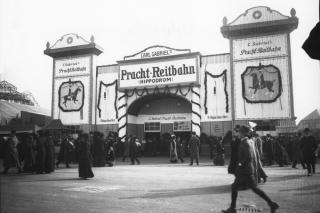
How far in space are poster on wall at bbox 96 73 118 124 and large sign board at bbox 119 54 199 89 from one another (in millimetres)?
1155

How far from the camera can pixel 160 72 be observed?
2670 centimetres

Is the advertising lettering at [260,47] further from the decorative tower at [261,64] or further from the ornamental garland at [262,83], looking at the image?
the ornamental garland at [262,83]

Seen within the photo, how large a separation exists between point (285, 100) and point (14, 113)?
94.9ft

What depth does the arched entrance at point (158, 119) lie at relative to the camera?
2755cm

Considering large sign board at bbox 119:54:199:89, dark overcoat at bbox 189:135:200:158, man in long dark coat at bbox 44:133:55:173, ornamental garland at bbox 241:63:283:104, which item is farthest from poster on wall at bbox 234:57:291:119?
man in long dark coat at bbox 44:133:55:173

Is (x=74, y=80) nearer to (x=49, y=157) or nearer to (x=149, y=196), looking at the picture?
(x=49, y=157)

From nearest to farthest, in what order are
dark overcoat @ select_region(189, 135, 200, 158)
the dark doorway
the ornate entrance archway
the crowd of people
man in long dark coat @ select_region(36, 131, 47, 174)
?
the crowd of people
man in long dark coat @ select_region(36, 131, 47, 174)
dark overcoat @ select_region(189, 135, 200, 158)
the ornate entrance archway
the dark doorway

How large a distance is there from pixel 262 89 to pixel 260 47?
3.07 m

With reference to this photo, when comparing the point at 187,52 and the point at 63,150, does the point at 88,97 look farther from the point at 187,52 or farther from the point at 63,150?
the point at 63,150

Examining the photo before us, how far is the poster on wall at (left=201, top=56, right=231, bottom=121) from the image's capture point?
25.2m

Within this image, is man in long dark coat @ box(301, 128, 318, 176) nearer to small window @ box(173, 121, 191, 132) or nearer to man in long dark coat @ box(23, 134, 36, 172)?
man in long dark coat @ box(23, 134, 36, 172)

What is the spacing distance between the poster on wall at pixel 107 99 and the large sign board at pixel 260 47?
1044 cm

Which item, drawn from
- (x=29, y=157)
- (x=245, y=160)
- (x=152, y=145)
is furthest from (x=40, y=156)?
(x=152, y=145)

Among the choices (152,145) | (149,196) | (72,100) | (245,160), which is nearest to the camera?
(245,160)
